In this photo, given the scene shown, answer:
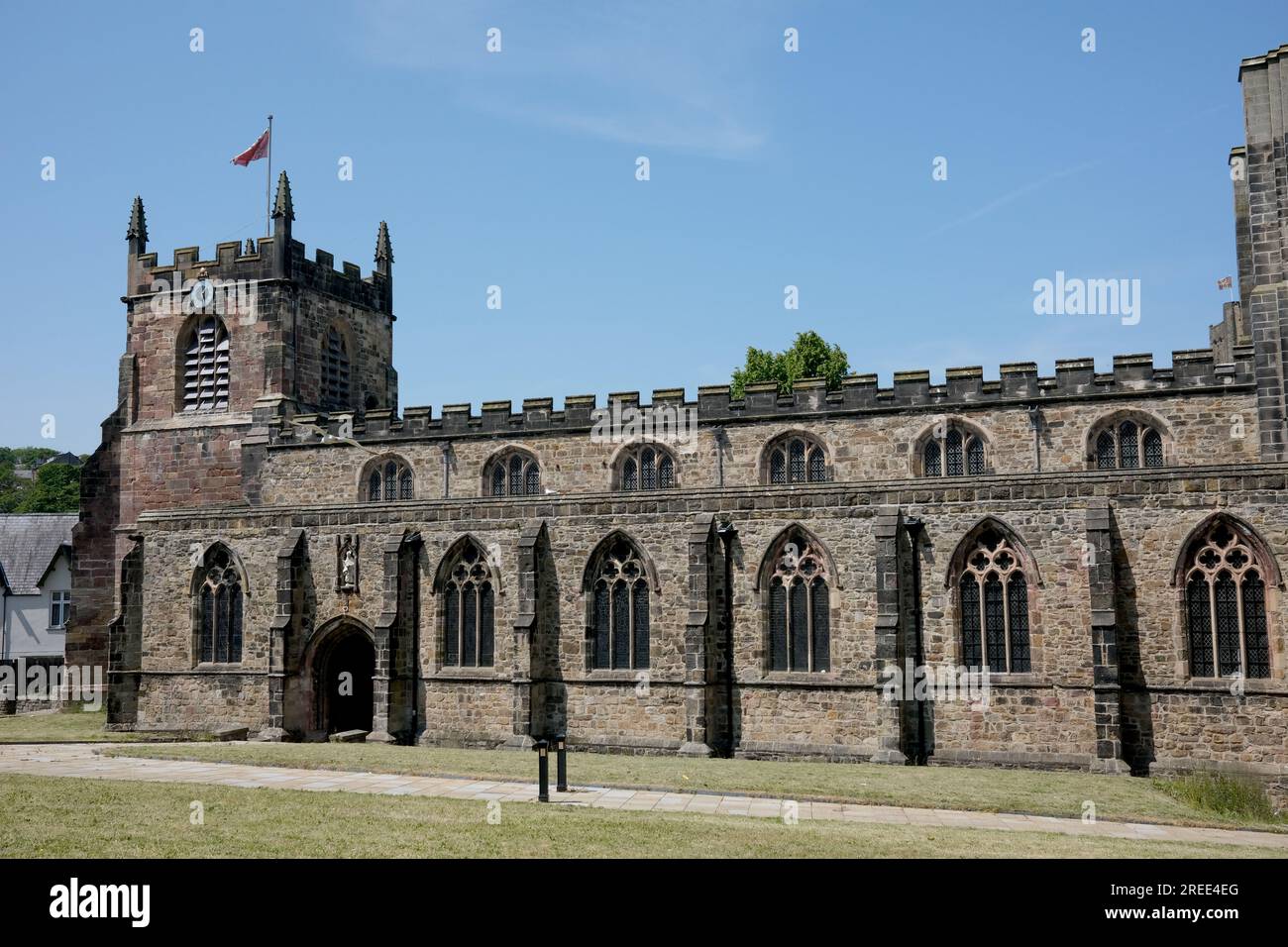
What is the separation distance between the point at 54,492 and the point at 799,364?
59.2 m

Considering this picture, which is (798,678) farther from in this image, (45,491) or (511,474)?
(45,491)

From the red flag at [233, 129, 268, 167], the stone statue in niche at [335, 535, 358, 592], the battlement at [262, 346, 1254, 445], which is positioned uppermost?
the red flag at [233, 129, 268, 167]

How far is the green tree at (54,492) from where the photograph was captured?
84.2 meters

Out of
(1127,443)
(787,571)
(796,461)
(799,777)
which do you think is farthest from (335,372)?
(799,777)

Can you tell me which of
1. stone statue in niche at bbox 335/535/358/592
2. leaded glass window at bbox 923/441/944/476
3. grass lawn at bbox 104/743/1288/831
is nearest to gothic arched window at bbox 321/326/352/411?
stone statue in niche at bbox 335/535/358/592

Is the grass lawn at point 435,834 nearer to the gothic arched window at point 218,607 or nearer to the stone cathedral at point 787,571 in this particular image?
the stone cathedral at point 787,571

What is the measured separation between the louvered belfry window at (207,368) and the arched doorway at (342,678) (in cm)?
1457

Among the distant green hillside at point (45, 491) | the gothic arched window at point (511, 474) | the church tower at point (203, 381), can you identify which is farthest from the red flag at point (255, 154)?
the distant green hillside at point (45, 491)

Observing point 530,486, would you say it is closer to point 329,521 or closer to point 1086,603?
point 329,521

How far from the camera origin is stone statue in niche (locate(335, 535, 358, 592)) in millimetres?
29250

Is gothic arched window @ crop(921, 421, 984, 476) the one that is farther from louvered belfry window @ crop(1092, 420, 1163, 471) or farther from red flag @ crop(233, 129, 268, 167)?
red flag @ crop(233, 129, 268, 167)

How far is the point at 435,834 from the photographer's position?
13828 mm

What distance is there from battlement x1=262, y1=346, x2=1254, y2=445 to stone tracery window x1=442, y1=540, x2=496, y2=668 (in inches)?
335
